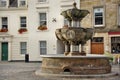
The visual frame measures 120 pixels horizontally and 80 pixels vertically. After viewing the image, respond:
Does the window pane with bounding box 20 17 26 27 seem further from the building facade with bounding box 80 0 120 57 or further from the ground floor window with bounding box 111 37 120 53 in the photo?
the ground floor window with bounding box 111 37 120 53

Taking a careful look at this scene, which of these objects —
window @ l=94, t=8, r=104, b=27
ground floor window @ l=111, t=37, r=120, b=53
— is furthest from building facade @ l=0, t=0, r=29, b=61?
ground floor window @ l=111, t=37, r=120, b=53

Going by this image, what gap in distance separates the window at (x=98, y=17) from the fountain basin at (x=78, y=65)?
1809cm

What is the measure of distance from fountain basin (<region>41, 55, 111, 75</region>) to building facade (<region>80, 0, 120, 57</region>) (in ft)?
56.5

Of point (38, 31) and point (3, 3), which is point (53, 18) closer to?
point (38, 31)

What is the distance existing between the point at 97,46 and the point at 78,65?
1896cm

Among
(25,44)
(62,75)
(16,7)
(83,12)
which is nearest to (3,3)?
(16,7)

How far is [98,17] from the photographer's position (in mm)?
37156

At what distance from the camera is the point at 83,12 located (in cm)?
2078

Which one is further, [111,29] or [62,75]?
[111,29]

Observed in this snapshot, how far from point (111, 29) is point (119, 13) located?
1804 mm

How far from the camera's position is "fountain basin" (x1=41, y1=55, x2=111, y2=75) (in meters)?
18.5

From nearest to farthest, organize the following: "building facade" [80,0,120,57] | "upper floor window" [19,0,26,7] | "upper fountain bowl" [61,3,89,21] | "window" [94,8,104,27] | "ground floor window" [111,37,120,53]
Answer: "upper fountain bowl" [61,3,89,21], "building facade" [80,0,120,57], "ground floor window" [111,37,120,53], "window" [94,8,104,27], "upper floor window" [19,0,26,7]

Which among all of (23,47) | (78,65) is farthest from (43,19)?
(78,65)

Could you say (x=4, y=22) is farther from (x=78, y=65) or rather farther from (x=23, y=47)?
(x=78, y=65)
